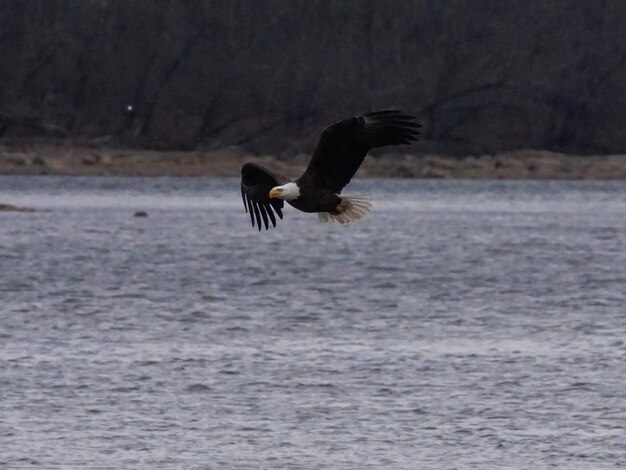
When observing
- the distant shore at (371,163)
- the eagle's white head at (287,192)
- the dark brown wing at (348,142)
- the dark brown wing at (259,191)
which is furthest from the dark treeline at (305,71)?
the dark brown wing at (348,142)

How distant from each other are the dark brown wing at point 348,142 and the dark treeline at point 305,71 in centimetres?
6608

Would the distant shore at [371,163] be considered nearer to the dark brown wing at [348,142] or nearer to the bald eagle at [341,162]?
the bald eagle at [341,162]

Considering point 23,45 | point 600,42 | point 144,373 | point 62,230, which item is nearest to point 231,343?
point 144,373

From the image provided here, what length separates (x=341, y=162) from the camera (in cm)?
1205

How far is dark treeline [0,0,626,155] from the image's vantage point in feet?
265

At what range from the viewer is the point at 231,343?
78.6ft

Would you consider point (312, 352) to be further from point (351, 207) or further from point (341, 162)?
point (341, 162)

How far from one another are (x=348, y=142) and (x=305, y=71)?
71.1 meters

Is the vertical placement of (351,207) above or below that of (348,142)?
below

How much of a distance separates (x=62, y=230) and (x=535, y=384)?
35621mm

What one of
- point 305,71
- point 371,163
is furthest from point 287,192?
point 305,71

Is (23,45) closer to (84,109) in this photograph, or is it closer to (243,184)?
(84,109)

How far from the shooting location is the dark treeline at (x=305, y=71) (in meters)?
80.6

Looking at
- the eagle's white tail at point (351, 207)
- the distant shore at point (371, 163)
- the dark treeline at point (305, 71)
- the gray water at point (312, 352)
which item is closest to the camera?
the eagle's white tail at point (351, 207)
